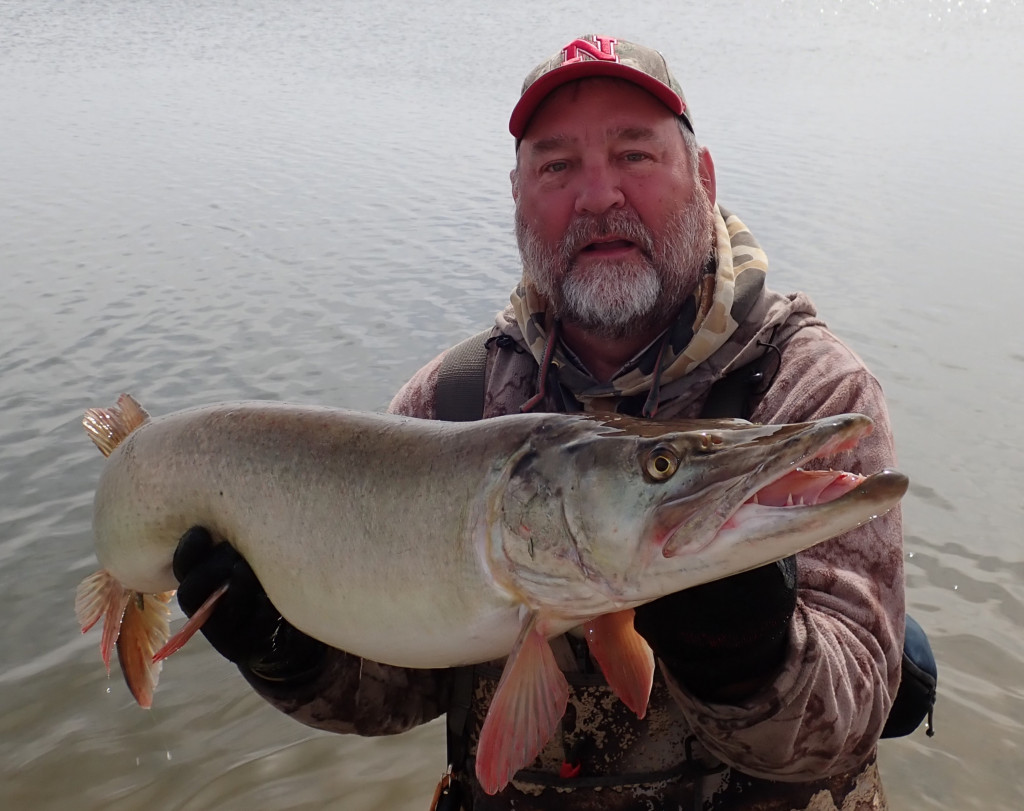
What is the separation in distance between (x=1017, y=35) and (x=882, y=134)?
12.9m

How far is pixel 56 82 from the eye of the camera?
721 inches

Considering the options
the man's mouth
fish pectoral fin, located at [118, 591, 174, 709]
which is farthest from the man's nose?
fish pectoral fin, located at [118, 591, 174, 709]

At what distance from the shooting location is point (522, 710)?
1.93 m

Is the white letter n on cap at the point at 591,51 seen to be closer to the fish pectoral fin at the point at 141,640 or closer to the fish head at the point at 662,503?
the fish head at the point at 662,503

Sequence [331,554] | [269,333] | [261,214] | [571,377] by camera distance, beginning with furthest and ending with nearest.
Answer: [261,214] < [269,333] < [571,377] < [331,554]

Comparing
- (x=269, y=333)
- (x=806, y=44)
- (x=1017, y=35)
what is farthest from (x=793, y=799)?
(x=1017, y=35)

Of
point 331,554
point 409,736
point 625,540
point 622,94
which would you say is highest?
Answer: point 622,94

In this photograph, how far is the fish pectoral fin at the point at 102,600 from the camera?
2.92m

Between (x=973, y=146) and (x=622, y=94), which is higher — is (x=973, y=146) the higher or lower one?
the lower one

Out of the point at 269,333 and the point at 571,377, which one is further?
the point at 269,333

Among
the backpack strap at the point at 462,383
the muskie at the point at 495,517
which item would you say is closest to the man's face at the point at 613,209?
the backpack strap at the point at 462,383

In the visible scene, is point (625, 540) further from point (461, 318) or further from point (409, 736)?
point (461, 318)

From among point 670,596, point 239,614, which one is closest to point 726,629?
point 670,596

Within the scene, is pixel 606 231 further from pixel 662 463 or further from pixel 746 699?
pixel 746 699
